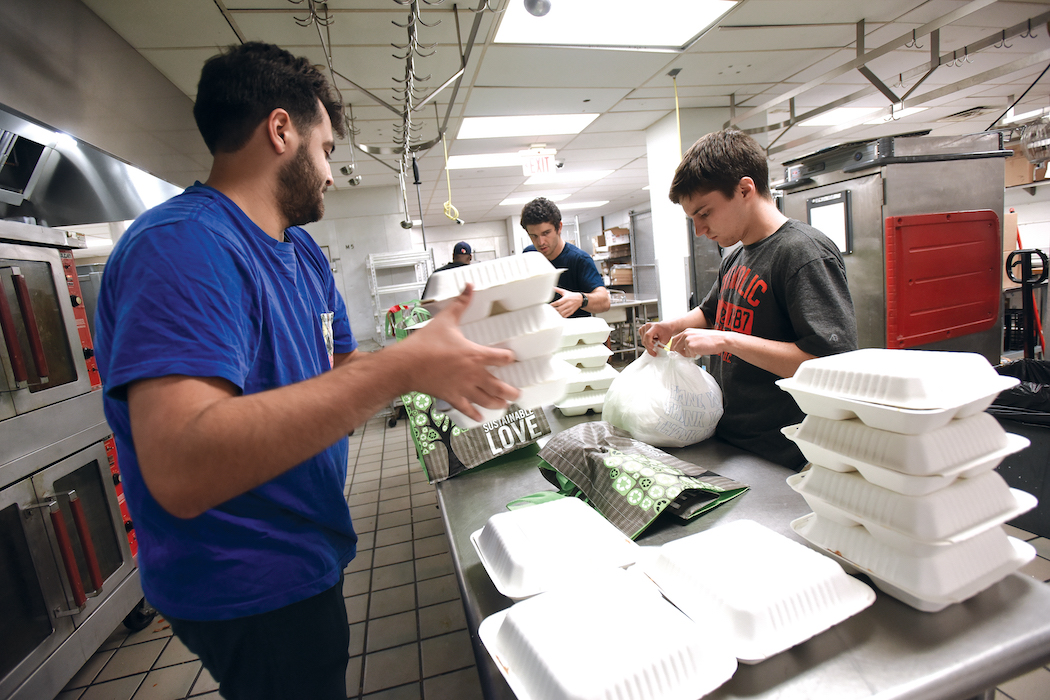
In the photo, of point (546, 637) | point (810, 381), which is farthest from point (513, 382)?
point (810, 381)

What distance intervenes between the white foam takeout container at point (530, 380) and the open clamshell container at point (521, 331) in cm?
2

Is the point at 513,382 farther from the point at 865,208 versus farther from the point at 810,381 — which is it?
the point at 865,208

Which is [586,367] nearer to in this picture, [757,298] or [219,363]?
[757,298]

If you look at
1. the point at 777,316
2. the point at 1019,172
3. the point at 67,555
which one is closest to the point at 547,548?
the point at 777,316

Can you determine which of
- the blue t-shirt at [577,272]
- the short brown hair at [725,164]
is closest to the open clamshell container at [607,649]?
the short brown hair at [725,164]

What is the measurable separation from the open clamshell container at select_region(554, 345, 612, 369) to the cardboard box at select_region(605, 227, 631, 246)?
897 centimetres

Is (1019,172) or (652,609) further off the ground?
(1019,172)

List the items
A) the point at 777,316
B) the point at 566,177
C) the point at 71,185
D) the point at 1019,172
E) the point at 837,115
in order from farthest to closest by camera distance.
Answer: the point at 566,177 < the point at 1019,172 < the point at 837,115 < the point at 71,185 < the point at 777,316

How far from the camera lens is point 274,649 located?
973 millimetres

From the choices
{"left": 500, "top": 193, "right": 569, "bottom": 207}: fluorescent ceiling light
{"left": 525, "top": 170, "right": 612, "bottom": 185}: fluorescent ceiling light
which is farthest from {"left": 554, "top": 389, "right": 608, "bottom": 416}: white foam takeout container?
{"left": 500, "top": 193, "right": 569, "bottom": 207}: fluorescent ceiling light

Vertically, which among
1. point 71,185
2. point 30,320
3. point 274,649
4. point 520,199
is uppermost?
point 520,199

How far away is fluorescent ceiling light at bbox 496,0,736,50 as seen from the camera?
318 centimetres

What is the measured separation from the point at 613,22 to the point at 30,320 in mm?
3745

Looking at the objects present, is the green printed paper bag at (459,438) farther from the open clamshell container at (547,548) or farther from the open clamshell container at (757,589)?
the open clamshell container at (757,589)
